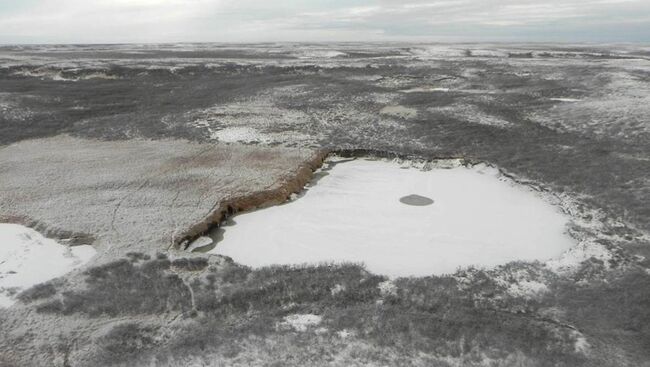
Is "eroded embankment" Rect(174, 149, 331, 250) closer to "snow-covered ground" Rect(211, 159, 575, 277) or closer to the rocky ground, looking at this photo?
the rocky ground

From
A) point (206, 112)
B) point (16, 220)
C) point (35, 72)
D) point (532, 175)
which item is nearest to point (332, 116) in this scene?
point (206, 112)

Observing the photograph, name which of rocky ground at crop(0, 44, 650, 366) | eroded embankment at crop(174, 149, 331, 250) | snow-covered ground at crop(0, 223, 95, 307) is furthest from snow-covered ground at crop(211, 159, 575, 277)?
snow-covered ground at crop(0, 223, 95, 307)

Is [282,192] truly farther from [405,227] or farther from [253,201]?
[405,227]

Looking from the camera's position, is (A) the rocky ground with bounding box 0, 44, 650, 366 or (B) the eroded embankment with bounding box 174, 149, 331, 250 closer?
(A) the rocky ground with bounding box 0, 44, 650, 366

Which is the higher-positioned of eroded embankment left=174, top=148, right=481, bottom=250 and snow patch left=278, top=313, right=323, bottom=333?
eroded embankment left=174, top=148, right=481, bottom=250

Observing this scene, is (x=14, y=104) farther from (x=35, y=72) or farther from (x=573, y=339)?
(x=573, y=339)

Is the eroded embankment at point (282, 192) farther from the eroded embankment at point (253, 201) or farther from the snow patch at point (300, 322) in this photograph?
the snow patch at point (300, 322)
